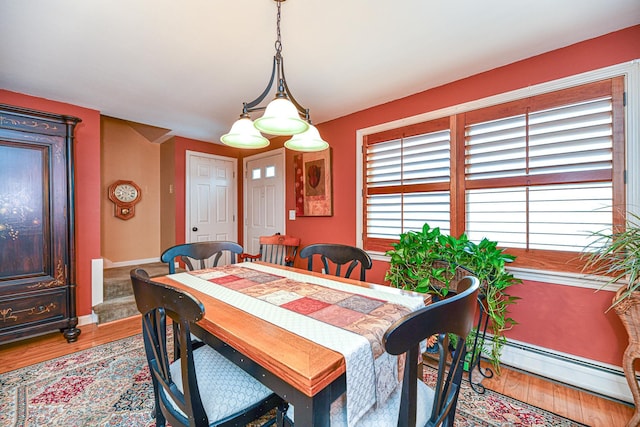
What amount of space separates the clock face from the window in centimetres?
407

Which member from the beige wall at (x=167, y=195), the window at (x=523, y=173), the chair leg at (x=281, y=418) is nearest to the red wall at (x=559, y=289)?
the window at (x=523, y=173)

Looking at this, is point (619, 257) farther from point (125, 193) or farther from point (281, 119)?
point (125, 193)

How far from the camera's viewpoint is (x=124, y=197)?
4.34m

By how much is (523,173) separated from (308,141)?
170 centimetres

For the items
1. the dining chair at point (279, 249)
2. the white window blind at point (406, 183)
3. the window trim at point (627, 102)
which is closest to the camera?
the window trim at point (627, 102)

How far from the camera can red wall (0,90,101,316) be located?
9.73ft

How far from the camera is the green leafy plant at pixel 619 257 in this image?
1489mm

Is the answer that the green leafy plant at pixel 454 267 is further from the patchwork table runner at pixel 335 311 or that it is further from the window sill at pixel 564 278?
the patchwork table runner at pixel 335 311

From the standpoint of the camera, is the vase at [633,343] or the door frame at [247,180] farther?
the door frame at [247,180]

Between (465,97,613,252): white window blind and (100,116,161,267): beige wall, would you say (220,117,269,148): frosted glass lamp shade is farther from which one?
(100,116,161,267): beige wall

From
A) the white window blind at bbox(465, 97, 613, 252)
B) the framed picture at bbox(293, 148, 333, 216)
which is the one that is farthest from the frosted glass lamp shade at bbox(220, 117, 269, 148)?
the white window blind at bbox(465, 97, 613, 252)

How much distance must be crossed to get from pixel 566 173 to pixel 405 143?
130 cm

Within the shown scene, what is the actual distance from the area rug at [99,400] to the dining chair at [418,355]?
851mm

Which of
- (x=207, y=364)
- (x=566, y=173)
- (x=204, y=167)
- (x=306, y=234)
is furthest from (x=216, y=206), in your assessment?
(x=566, y=173)
